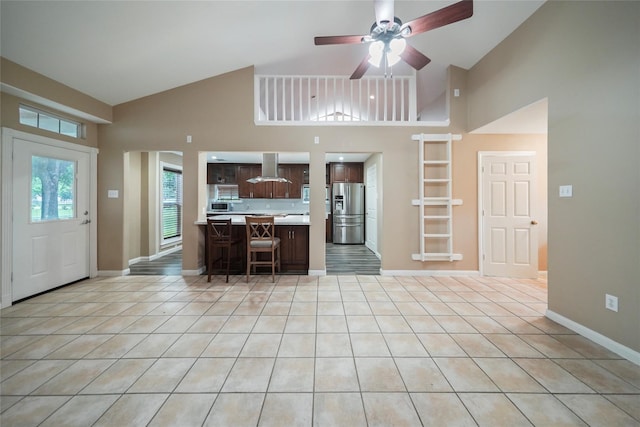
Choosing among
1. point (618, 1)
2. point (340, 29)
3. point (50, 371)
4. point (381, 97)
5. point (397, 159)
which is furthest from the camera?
point (381, 97)

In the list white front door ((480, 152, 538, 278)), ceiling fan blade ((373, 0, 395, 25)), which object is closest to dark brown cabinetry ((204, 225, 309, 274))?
white front door ((480, 152, 538, 278))

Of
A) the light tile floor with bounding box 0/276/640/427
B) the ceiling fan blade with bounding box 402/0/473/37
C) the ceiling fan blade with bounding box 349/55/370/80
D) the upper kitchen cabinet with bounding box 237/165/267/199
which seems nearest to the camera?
the light tile floor with bounding box 0/276/640/427

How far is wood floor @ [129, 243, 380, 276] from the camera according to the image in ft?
14.5

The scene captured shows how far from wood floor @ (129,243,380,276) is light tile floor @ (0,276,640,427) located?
1.22 metres

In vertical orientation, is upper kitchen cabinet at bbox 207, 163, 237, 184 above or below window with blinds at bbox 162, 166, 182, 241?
above

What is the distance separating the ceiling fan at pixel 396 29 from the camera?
1994 mm

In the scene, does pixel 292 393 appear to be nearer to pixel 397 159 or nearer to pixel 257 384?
pixel 257 384

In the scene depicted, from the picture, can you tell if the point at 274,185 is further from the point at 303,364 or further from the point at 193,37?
the point at 303,364

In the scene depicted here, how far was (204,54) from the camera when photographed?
→ 347cm

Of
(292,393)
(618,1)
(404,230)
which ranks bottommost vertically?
(292,393)

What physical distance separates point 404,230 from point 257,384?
3.16m

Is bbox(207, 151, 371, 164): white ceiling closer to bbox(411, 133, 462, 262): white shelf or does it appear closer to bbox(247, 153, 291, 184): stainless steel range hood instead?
bbox(247, 153, 291, 184): stainless steel range hood

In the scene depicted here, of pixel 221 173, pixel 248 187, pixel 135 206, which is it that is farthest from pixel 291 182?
pixel 135 206

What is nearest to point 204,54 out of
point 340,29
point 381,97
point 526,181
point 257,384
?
point 340,29
